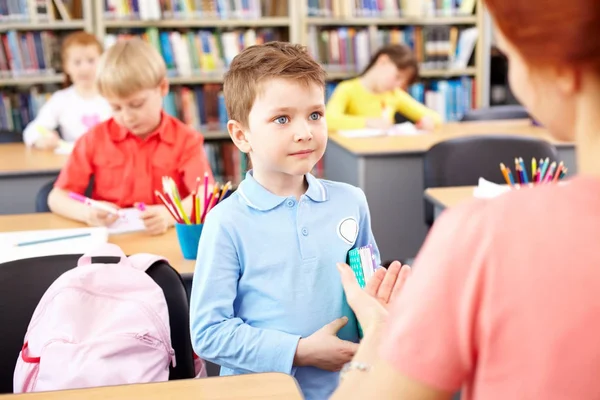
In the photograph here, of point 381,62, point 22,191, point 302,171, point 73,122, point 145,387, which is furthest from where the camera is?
point 381,62

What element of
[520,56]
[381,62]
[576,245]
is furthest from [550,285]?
[381,62]

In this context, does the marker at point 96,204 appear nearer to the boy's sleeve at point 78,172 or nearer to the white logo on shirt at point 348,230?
the boy's sleeve at point 78,172

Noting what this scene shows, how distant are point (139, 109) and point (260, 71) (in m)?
1.06

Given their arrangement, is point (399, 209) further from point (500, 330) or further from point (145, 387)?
point (500, 330)

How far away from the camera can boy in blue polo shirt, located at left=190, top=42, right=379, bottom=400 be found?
4.21ft

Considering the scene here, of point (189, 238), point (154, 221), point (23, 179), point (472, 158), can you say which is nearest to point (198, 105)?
point (23, 179)

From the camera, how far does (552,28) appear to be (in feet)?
1.77

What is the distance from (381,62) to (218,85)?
1353 mm

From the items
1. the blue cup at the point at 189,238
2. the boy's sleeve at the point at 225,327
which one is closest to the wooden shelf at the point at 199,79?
the blue cup at the point at 189,238

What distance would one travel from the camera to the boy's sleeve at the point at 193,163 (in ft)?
7.79

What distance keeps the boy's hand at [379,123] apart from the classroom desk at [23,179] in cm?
168

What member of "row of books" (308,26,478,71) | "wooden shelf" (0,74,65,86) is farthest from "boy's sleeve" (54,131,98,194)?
"row of books" (308,26,478,71)

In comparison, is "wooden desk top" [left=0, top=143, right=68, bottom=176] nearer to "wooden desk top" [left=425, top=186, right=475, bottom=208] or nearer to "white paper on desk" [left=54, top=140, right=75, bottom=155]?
"white paper on desk" [left=54, top=140, right=75, bottom=155]

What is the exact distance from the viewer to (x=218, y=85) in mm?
5242
